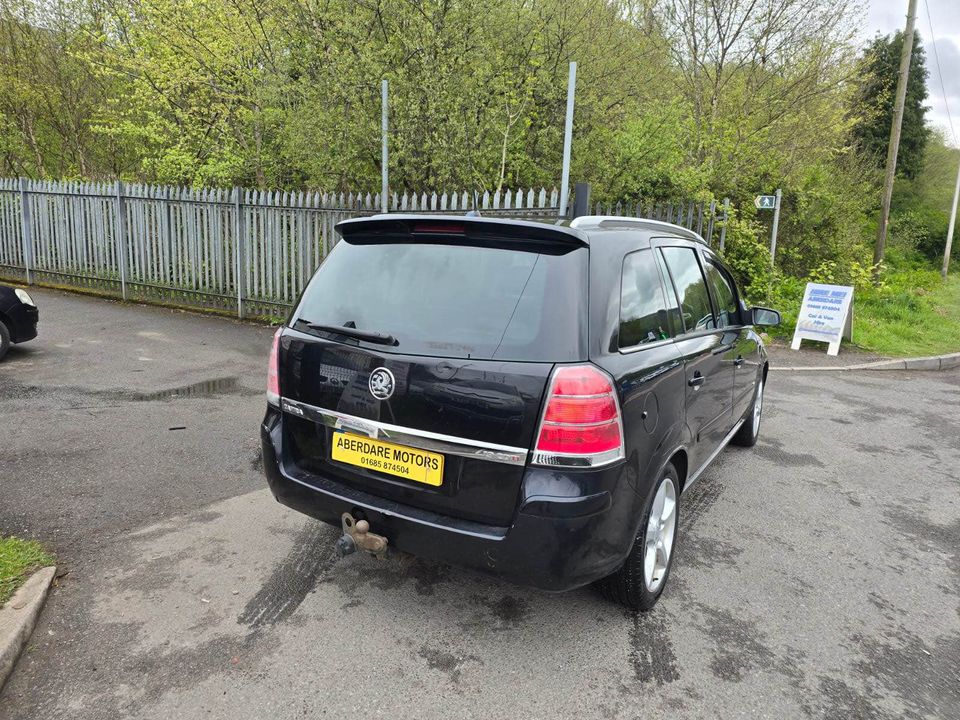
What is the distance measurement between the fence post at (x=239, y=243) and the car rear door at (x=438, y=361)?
8385 mm

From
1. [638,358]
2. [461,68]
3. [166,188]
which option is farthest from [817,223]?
[638,358]

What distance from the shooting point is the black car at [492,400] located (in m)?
2.48

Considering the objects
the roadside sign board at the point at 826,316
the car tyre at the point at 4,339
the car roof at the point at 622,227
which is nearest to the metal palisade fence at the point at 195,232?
the roadside sign board at the point at 826,316

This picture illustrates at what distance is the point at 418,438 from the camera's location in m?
2.63

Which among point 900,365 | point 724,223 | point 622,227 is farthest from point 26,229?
point 900,365

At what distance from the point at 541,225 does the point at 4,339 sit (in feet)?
24.3

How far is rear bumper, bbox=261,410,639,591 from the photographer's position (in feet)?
8.09

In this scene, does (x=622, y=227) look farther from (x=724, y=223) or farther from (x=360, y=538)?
(x=724, y=223)

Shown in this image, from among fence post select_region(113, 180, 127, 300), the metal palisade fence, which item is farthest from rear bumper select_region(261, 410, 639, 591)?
fence post select_region(113, 180, 127, 300)

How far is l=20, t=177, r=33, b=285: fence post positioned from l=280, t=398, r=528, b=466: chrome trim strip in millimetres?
13499

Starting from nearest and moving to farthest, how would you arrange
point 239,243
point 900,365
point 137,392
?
point 137,392, point 900,365, point 239,243

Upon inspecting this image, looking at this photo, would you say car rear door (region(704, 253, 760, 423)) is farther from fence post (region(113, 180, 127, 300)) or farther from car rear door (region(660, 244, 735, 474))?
fence post (region(113, 180, 127, 300))

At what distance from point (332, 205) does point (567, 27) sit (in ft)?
16.7

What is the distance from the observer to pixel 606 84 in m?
11.6
